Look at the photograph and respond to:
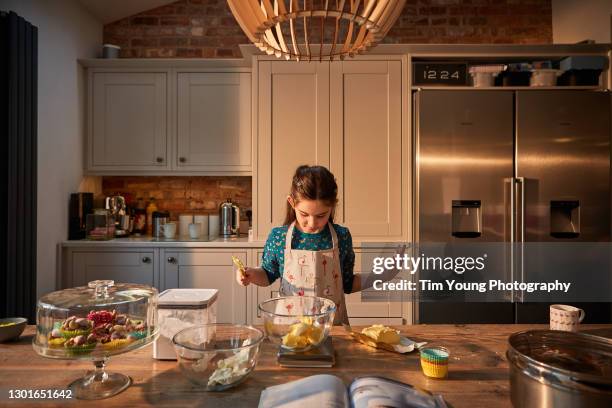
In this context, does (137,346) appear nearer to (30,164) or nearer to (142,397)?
(142,397)

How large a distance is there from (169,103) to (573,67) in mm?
2797

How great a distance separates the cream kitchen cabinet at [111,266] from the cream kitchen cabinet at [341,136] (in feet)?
2.59

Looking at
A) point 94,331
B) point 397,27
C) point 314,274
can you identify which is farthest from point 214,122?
point 94,331

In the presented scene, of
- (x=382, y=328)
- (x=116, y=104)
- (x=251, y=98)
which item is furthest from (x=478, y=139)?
(x=116, y=104)

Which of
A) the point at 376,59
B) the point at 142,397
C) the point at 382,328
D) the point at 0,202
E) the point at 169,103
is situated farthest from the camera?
the point at 169,103

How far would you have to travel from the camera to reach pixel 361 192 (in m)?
2.76

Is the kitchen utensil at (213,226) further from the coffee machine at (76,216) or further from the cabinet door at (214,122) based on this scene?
the coffee machine at (76,216)

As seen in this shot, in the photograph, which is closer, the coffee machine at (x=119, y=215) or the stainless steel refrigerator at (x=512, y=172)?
the stainless steel refrigerator at (x=512, y=172)

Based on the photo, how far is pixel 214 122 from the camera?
299cm

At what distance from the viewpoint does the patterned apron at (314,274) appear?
1637 mm

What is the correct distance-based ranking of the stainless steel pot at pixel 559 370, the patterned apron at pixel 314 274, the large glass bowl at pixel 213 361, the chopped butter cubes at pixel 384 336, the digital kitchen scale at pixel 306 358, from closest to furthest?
the stainless steel pot at pixel 559 370
the large glass bowl at pixel 213 361
the digital kitchen scale at pixel 306 358
the chopped butter cubes at pixel 384 336
the patterned apron at pixel 314 274

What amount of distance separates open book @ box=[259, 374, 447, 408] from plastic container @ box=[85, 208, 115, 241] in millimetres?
2409

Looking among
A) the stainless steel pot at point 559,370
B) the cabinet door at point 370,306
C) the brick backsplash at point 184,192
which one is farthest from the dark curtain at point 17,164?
the stainless steel pot at point 559,370

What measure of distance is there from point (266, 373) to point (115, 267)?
2173 millimetres
